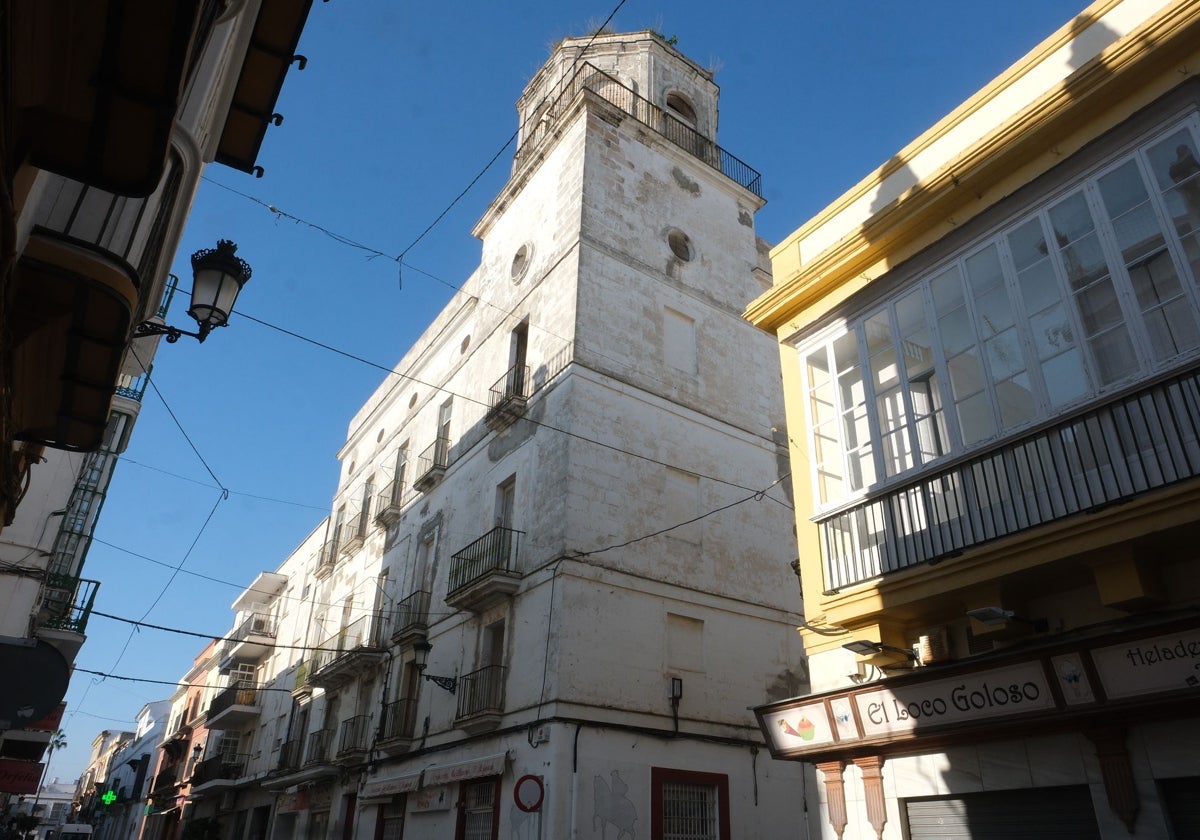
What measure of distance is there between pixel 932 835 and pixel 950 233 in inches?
228

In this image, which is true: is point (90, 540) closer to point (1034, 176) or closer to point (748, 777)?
point (748, 777)

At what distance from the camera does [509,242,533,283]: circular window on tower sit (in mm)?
20281

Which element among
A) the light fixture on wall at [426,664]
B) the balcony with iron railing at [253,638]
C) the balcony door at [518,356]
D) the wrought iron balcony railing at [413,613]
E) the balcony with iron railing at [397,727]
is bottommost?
the balcony with iron railing at [397,727]

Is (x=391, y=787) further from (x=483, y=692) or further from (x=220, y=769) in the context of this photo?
(x=220, y=769)

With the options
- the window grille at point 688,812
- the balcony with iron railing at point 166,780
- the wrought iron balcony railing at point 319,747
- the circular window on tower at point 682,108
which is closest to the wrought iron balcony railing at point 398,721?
the wrought iron balcony railing at point 319,747

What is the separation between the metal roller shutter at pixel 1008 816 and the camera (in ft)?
21.3

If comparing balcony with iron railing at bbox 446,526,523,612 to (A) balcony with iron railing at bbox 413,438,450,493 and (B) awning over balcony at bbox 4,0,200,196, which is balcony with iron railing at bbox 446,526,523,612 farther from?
(B) awning over balcony at bbox 4,0,200,196

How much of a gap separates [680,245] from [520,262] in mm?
4049

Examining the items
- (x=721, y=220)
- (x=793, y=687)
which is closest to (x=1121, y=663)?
(x=793, y=687)

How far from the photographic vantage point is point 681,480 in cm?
1703

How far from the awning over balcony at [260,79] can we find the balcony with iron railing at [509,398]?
957 centimetres

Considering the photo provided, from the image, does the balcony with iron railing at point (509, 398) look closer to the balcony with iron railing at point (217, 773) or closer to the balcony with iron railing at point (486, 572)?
the balcony with iron railing at point (486, 572)

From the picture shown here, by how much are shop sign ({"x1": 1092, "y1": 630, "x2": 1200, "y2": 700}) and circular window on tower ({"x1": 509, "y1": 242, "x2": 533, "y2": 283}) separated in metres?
16.1

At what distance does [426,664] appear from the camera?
18359 mm
